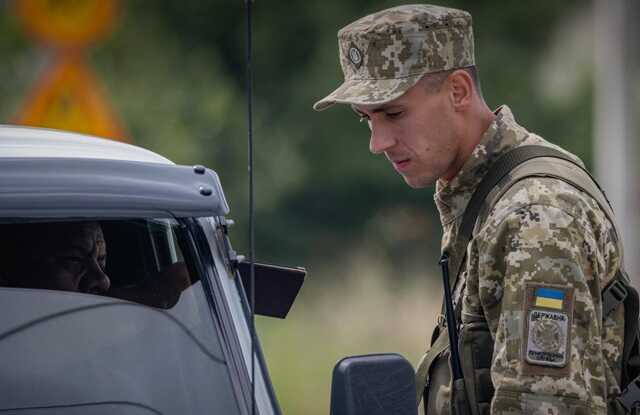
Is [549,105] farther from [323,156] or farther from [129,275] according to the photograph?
[129,275]

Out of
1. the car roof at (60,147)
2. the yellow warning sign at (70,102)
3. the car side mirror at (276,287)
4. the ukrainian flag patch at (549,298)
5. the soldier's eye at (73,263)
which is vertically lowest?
Answer: the yellow warning sign at (70,102)

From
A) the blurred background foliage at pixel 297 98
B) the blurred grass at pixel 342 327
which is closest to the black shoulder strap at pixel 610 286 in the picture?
the blurred grass at pixel 342 327

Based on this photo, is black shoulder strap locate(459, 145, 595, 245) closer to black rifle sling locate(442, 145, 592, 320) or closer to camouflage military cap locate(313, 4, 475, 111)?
black rifle sling locate(442, 145, 592, 320)

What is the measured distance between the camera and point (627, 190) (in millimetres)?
8523

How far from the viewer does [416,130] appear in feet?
8.87

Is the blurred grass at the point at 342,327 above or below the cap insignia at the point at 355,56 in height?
below

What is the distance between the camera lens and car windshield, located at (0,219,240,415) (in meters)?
2.11

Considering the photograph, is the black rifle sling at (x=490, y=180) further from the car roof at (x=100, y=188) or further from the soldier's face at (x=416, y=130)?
the car roof at (x=100, y=188)

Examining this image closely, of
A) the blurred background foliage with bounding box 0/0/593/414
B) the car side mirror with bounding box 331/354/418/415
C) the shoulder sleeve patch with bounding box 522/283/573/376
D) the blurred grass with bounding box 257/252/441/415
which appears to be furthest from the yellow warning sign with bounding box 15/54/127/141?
the car side mirror with bounding box 331/354/418/415

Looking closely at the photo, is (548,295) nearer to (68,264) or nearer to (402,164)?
(402,164)


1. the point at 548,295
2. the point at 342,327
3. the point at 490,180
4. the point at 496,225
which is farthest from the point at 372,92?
the point at 342,327

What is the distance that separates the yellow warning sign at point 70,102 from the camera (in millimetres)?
12969

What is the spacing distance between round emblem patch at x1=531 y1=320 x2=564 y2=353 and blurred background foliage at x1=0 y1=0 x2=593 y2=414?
42.0 feet

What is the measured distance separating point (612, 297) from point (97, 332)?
1047 mm
